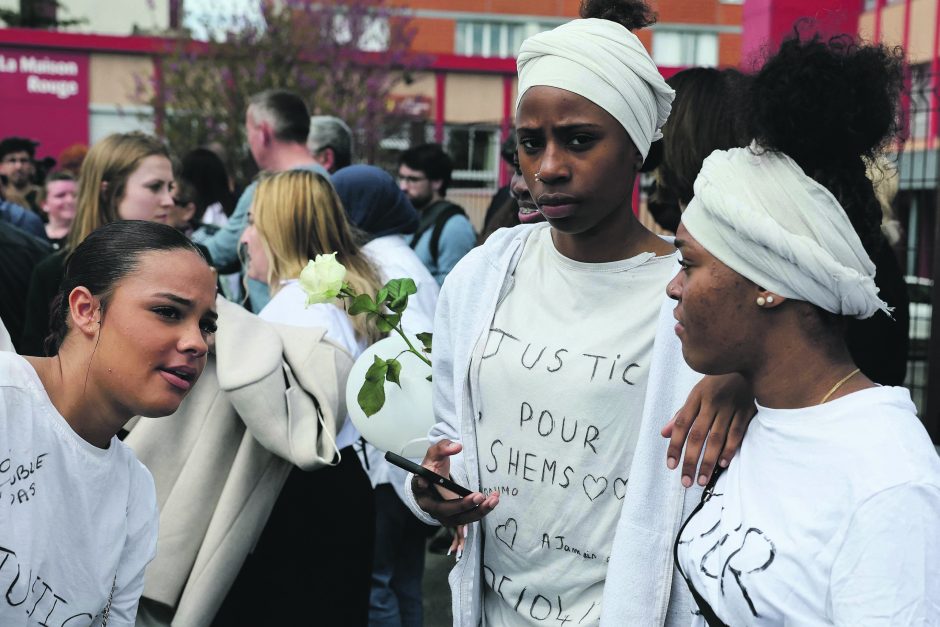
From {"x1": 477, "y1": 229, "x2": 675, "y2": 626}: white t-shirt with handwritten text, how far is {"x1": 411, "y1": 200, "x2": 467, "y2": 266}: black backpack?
4711 millimetres

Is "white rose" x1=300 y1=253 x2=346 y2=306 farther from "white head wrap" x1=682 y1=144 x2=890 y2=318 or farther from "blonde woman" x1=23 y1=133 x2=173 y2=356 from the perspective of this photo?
"blonde woman" x1=23 y1=133 x2=173 y2=356

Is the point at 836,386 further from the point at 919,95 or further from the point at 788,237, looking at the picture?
the point at 919,95

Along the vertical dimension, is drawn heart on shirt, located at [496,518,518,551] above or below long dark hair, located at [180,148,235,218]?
below

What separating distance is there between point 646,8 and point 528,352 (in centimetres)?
85

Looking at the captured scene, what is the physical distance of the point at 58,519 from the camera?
8.07 ft

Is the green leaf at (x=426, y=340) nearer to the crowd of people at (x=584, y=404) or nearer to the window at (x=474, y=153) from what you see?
the crowd of people at (x=584, y=404)

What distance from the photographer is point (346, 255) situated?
4266 mm

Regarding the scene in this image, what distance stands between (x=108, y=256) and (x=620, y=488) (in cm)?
136

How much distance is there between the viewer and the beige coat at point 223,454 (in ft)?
10.9

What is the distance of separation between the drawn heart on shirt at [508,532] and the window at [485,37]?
3878 centimetres

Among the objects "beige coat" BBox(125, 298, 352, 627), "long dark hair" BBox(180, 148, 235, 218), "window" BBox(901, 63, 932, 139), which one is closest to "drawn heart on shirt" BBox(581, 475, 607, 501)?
"beige coat" BBox(125, 298, 352, 627)

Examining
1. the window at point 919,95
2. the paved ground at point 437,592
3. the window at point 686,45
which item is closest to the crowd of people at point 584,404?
the paved ground at point 437,592

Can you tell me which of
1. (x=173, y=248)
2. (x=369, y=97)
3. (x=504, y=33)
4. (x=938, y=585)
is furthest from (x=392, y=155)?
(x=504, y=33)

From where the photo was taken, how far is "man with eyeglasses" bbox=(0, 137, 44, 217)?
9.34 metres
